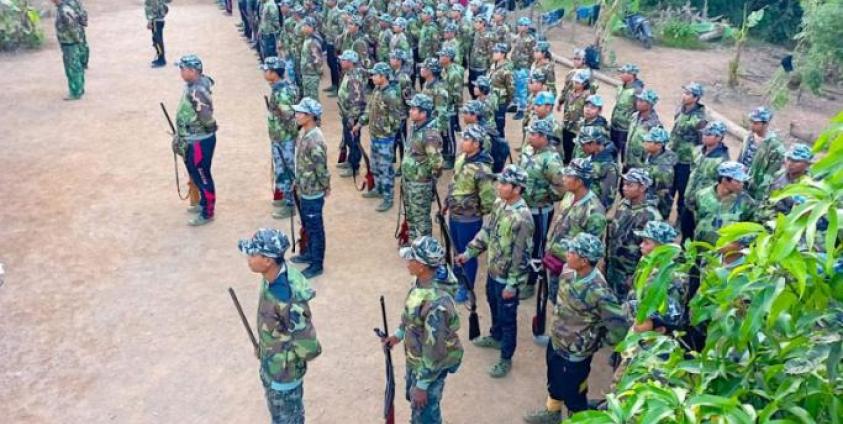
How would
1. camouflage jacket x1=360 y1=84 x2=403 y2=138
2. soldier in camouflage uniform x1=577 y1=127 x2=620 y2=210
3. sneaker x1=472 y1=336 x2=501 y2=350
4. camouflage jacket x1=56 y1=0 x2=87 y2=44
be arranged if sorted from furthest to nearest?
camouflage jacket x1=56 y1=0 x2=87 y2=44 → camouflage jacket x1=360 y1=84 x2=403 y2=138 → soldier in camouflage uniform x1=577 y1=127 x2=620 y2=210 → sneaker x1=472 y1=336 x2=501 y2=350

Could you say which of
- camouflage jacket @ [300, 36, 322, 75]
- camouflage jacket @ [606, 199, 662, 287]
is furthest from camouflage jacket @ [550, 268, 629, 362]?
camouflage jacket @ [300, 36, 322, 75]

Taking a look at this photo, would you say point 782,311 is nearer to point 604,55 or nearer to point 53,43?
point 604,55

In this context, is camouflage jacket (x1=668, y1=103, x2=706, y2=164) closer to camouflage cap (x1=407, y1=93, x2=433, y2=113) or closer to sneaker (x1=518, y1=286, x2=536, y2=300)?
sneaker (x1=518, y1=286, x2=536, y2=300)

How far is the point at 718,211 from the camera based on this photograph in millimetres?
6359

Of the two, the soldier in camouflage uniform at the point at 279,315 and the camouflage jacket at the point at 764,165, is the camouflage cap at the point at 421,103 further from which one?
the camouflage jacket at the point at 764,165

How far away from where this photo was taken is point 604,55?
17406 millimetres

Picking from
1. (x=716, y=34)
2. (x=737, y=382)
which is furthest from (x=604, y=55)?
(x=737, y=382)

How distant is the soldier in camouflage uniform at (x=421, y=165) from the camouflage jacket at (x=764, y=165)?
3.08 metres

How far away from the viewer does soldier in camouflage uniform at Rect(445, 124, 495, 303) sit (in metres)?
6.86

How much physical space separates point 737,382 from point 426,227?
572 cm

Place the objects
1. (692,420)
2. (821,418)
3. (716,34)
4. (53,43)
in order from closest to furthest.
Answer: (692,420) → (821,418) → (53,43) → (716,34)

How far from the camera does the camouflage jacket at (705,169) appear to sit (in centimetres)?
725

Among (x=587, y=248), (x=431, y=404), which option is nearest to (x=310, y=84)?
(x=431, y=404)

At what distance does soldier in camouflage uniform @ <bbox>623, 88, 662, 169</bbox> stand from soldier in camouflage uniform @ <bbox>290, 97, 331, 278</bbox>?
134 inches
